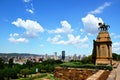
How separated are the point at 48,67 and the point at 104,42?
32179 mm

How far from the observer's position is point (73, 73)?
2559cm

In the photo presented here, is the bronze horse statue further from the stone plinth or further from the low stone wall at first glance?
the low stone wall

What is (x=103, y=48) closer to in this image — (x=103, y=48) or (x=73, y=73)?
(x=103, y=48)

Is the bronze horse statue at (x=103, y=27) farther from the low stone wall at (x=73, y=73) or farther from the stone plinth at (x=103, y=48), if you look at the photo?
the low stone wall at (x=73, y=73)

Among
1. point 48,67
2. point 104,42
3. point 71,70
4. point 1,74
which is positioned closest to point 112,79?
point 71,70

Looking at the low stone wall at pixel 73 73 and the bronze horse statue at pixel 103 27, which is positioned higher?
the bronze horse statue at pixel 103 27

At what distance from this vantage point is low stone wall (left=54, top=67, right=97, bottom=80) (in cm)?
2380

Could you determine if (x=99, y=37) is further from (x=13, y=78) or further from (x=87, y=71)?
(x=13, y=78)

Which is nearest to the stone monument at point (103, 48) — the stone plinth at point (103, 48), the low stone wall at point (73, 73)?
the stone plinth at point (103, 48)

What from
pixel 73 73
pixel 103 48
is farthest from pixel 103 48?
pixel 73 73

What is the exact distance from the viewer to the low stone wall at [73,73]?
23797 millimetres

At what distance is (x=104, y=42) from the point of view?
31.3 meters

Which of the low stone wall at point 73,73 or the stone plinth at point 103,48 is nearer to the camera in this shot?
the low stone wall at point 73,73

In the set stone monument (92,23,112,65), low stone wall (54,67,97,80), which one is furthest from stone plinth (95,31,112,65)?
low stone wall (54,67,97,80)
